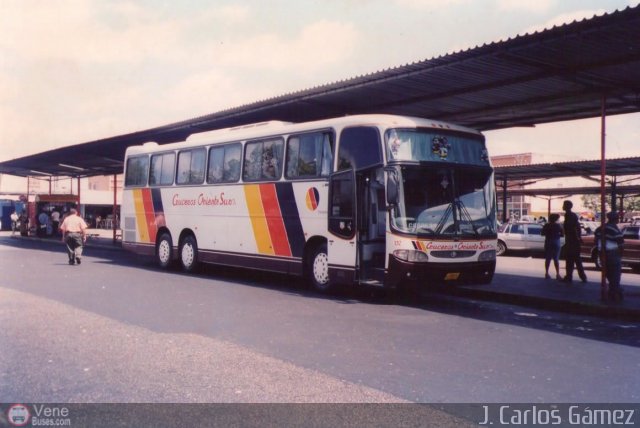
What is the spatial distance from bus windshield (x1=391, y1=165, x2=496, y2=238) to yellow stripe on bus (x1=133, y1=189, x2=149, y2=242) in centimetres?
1000

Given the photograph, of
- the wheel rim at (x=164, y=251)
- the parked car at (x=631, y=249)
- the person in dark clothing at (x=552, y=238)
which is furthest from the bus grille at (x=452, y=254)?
the parked car at (x=631, y=249)

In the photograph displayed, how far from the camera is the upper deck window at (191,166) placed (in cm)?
1609

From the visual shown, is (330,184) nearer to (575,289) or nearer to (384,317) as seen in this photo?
(384,317)

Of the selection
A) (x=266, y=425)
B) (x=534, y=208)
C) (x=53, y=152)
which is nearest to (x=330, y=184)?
(x=266, y=425)

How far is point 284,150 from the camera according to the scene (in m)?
13.5

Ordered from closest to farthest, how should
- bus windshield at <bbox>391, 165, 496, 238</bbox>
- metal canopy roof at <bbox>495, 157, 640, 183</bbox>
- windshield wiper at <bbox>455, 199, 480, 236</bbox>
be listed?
1. bus windshield at <bbox>391, 165, 496, 238</bbox>
2. windshield wiper at <bbox>455, 199, 480, 236</bbox>
3. metal canopy roof at <bbox>495, 157, 640, 183</bbox>

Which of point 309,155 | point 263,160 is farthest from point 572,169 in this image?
point 309,155

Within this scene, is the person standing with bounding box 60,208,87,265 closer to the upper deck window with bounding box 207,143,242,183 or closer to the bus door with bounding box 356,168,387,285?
the upper deck window with bounding box 207,143,242,183

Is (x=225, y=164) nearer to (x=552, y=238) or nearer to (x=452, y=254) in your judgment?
(x=452, y=254)

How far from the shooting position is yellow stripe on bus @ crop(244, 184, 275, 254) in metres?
14.0

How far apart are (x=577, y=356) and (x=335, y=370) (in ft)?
9.68

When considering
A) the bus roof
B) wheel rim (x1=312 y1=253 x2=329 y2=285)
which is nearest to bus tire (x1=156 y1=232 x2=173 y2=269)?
the bus roof

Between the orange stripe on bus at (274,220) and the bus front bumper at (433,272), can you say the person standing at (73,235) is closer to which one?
the orange stripe on bus at (274,220)

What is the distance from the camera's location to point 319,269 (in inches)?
492
